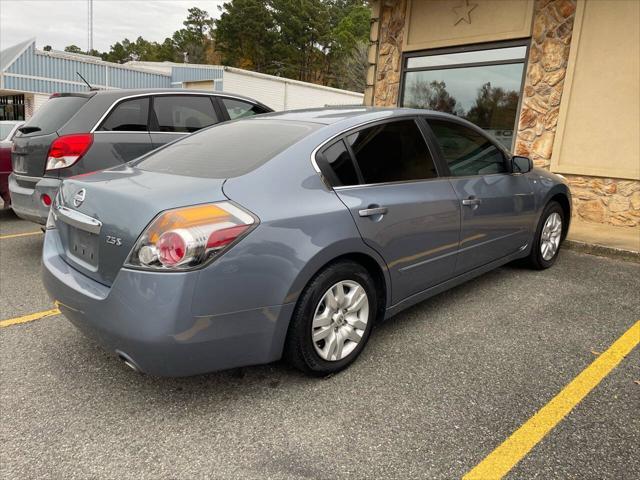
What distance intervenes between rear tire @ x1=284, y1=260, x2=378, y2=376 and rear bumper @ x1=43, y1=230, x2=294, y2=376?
0.10 metres

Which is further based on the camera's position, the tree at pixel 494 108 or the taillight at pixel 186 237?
the tree at pixel 494 108

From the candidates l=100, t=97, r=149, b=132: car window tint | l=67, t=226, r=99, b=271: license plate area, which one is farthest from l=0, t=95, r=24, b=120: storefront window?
l=67, t=226, r=99, b=271: license plate area

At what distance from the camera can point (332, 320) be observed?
2648 mm

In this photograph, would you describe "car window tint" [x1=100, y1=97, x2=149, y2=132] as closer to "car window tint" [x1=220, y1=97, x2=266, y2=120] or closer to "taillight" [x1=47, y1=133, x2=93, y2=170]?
"taillight" [x1=47, y1=133, x2=93, y2=170]

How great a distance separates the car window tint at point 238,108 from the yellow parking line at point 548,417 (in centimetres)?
445

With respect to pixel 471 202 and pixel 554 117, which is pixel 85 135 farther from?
pixel 554 117

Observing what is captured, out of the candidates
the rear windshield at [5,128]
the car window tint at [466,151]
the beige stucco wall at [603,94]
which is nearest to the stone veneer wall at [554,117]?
the beige stucco wall at [603,94]

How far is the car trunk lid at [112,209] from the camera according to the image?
7.37 feet

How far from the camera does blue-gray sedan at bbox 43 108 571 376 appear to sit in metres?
2.16

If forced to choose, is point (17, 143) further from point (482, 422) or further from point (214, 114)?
point (482, 422)

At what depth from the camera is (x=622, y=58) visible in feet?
21.1

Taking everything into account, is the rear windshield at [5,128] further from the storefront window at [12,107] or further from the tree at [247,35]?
the tree at [247,35]

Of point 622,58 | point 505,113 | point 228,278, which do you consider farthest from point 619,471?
point 505,113

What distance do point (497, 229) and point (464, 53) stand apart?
5432 millimetres
